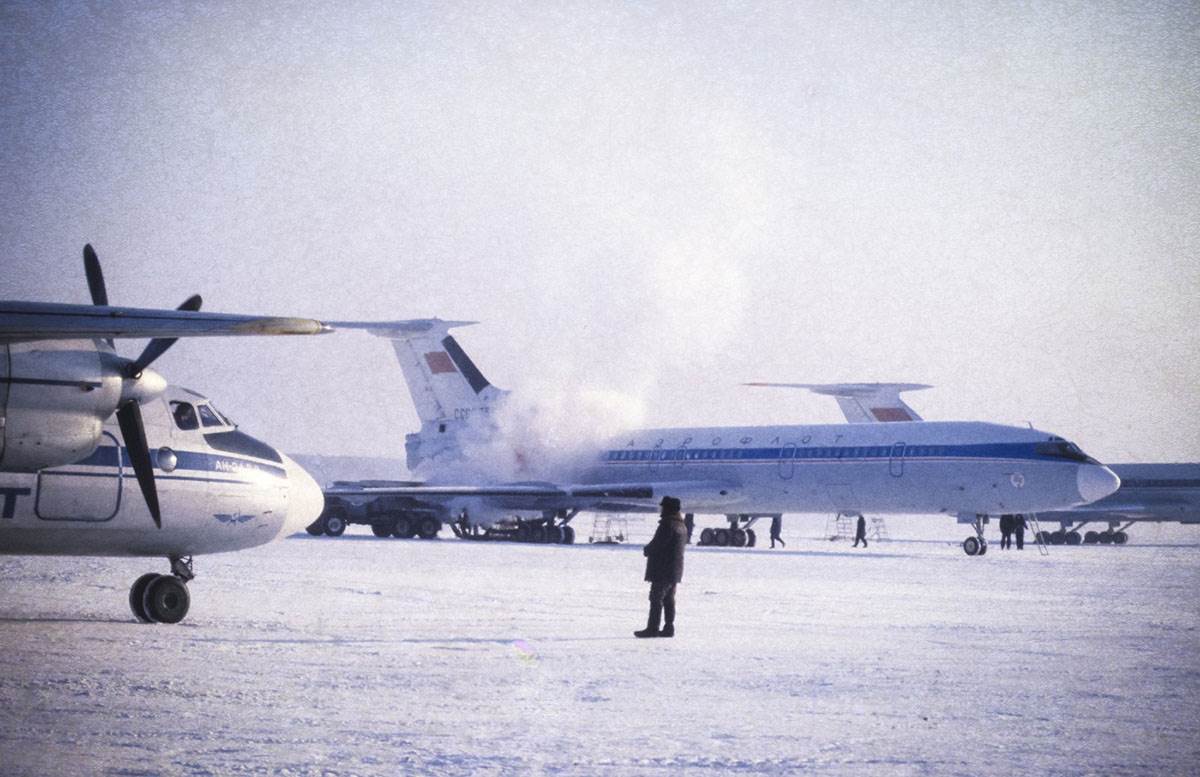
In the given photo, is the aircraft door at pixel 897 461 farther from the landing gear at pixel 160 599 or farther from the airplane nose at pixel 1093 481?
the landing gear at pixel 160 599

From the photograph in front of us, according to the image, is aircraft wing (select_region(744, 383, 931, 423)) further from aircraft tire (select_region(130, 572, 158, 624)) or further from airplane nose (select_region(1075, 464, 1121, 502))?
aircraft tire (select_region(130, 572, 158, 624))

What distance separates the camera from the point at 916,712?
9.84m

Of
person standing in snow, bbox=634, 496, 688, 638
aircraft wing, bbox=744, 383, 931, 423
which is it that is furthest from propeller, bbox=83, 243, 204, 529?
aircraft wing, bbox=744, 383, 931, 423

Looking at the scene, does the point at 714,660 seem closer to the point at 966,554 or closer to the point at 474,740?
the point at 474,740

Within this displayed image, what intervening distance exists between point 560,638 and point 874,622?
16.1 ft

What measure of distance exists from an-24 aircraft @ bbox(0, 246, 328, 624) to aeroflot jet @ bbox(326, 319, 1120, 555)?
91.1 ft

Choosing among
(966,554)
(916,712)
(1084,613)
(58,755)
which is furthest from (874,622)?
(966,554)

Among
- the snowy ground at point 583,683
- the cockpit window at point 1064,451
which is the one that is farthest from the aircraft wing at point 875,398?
the snowy ground at point 583,683

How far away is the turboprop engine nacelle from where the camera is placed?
1212 centimetres

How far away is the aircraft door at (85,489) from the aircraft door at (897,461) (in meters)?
31.8

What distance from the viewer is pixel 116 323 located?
1091 centimetres

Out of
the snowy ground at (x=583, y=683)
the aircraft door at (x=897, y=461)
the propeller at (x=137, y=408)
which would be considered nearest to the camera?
the snowy ground at (x=583, y=683)

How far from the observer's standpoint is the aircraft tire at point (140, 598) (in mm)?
15336

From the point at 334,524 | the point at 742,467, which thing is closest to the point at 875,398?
the point at 742,467
